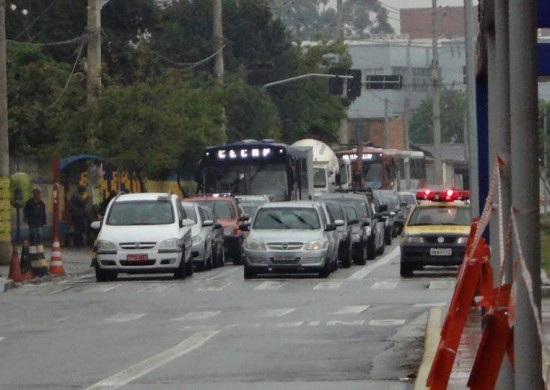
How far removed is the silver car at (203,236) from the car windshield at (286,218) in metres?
1.78

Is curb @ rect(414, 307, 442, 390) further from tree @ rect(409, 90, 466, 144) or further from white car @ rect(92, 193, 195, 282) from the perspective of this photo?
tree @ rect(409, 90, 466, 144)

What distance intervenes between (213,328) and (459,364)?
6.20m

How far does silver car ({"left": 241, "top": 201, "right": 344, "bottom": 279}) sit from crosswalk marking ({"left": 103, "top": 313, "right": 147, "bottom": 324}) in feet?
31.2

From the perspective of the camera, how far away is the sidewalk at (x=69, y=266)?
3039 cm

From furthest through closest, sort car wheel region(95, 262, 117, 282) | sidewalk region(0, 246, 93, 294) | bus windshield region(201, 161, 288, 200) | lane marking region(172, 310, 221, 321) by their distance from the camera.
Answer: bus windshield region(201, 161, 288, 200) < car wheel region(95, 262, 117, 282) < sidewalk region(0, 246, 93, 294) < lane marking region(172, 310, 221, 321)

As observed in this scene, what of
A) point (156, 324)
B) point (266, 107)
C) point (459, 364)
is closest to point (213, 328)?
point (156, 324)

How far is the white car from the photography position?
31.6 meters

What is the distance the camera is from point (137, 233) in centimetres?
3192

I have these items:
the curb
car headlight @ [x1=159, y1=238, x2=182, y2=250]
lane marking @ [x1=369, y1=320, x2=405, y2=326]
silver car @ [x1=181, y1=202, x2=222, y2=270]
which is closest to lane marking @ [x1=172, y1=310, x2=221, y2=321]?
lane marking @ [x1=369, y1=320, x2=405, y2=326]

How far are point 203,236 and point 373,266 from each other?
190 inches

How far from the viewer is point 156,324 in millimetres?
21125

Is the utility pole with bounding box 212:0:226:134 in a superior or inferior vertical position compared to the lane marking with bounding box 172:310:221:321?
superior

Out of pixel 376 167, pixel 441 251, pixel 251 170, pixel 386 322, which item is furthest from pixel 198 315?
pixel 376 167

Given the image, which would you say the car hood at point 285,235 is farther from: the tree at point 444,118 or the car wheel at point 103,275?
the tree at point 444,118
